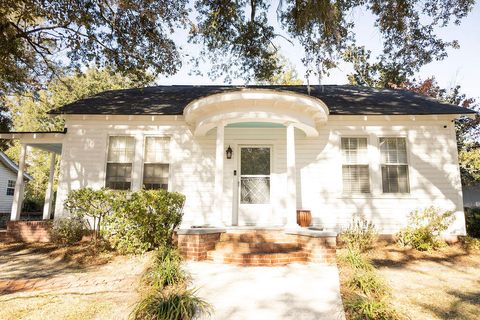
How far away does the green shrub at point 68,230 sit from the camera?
25.7 feet

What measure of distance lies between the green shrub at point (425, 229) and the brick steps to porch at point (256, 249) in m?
3.37

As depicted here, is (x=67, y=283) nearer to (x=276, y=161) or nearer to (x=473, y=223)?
(x=276, y=161)

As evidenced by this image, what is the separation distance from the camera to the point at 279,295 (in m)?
4.37

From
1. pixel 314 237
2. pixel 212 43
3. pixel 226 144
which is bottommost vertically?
pixel 314 237

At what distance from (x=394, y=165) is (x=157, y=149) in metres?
7.03

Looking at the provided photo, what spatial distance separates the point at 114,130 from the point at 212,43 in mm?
4646

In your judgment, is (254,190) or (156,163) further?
(156,163)

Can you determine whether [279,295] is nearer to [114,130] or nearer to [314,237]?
[314,237]

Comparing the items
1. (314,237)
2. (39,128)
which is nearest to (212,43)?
(314,237)

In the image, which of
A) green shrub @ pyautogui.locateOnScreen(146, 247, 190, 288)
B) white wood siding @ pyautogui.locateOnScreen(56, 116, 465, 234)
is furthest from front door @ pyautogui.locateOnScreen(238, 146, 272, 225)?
green shrub @ pyautogui.locateOnScreen(146, 247, 190, 288)

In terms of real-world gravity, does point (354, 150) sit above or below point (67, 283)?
above

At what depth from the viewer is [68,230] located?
7867mm

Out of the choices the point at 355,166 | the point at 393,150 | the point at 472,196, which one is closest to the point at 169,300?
the point at 355,166

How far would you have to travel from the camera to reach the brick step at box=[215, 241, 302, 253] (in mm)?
A: 6380
